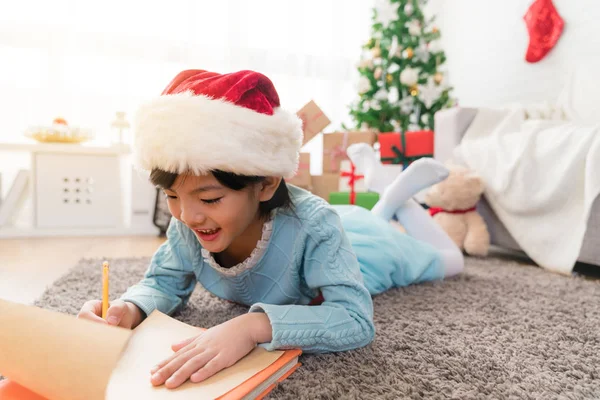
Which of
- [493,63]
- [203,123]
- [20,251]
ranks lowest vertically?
[20,251]

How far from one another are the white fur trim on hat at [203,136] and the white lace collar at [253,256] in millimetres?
121

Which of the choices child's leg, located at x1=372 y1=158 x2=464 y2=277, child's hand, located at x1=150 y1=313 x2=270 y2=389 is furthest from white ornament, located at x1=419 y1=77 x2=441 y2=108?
child's hand, located at x1=150 y1=313 x2=270 y2=389

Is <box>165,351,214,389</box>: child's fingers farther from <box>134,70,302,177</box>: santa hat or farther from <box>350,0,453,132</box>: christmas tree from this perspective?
<box>350,0,453,132</box>: christmas tree

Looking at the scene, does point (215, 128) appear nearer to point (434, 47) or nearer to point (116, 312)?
point (116, 312)

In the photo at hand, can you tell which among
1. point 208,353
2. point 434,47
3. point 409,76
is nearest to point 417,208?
point 208,353

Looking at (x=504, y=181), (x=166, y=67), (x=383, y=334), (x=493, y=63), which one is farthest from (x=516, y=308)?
(x=493, y=63)

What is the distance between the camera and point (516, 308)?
88 centimetres

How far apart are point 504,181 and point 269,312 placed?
45.3 inches

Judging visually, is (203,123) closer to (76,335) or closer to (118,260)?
(76,335)

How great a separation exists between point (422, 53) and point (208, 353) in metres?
2.31

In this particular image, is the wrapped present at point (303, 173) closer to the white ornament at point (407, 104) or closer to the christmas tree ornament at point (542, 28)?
the white ornament at point (407, 104)

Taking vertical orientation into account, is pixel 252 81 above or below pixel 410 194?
Result: above

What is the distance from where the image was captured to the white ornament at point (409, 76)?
92.4 inches

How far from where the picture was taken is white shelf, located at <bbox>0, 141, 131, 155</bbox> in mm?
1837
